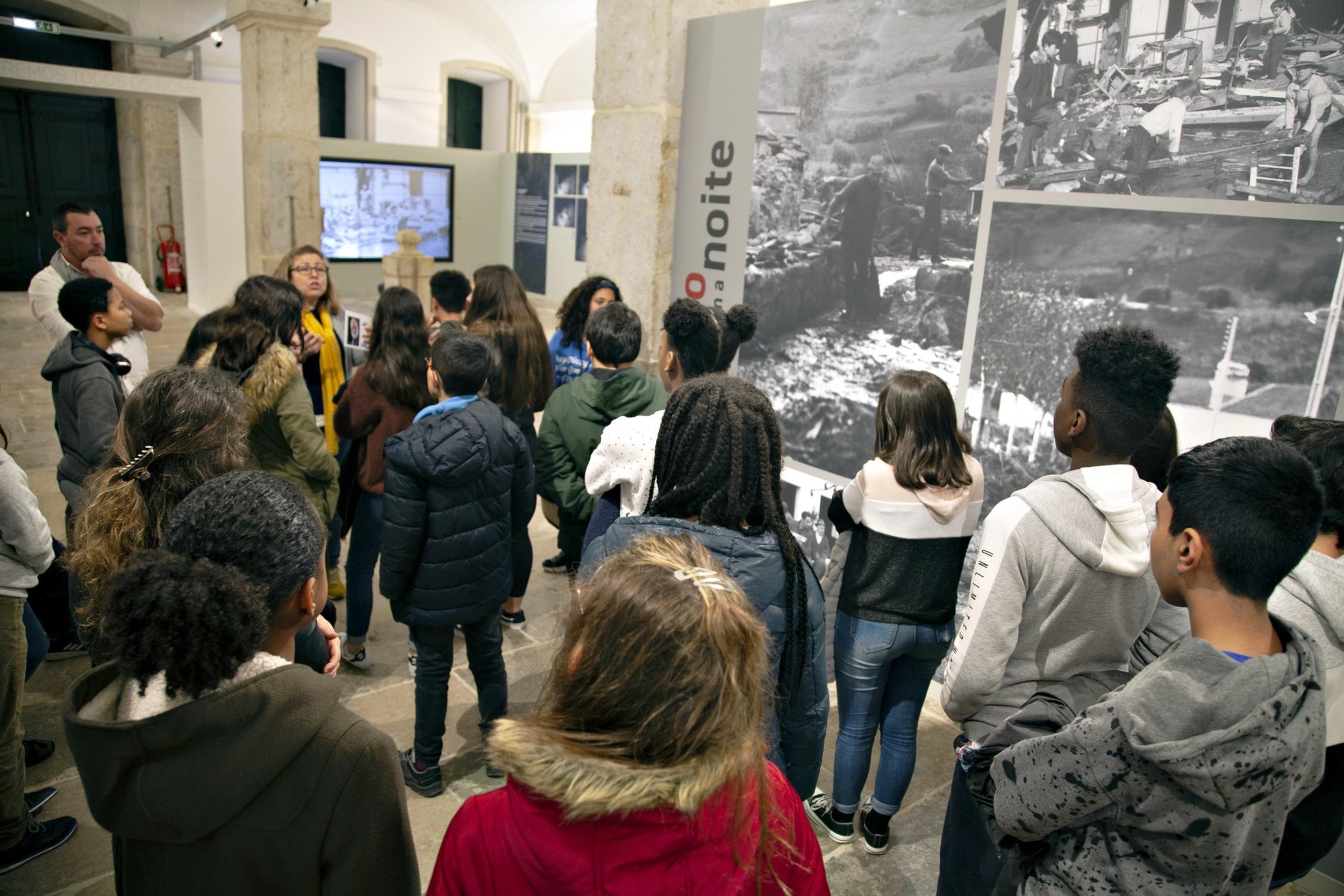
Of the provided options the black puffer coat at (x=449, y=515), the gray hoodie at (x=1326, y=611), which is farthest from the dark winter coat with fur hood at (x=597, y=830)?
the black puffer coat at (x=449, y=515)

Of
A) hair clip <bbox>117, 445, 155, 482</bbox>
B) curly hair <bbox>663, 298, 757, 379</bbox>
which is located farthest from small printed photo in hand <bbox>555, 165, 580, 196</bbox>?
hair clip <bbox>117, 445, 155, 482</bbox>

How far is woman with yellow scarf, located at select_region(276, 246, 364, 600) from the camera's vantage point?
163 inches

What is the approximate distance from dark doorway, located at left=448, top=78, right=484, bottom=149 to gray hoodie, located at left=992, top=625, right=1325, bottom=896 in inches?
773

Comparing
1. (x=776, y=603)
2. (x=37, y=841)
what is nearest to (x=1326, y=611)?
(x=776, y=603)

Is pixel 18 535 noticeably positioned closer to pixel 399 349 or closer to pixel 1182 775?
pixel 399 349

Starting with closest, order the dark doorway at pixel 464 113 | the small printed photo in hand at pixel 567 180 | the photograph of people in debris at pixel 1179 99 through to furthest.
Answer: the photograph of people in debris at pixel 1179 99 → the small printed photo in hand at pixel 567 180 → the dark doorway at pixel 464 113

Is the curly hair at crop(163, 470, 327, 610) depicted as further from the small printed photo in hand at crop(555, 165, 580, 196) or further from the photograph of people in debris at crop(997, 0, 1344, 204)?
the small printed photo in hand at crop(555, 165, 580, 196)

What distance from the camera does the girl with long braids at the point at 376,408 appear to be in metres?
3.51

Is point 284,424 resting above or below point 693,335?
below

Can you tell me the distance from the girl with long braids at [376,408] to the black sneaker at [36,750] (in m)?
1.07

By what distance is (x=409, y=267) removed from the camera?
9984 millimetres

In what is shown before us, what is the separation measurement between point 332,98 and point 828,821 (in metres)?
18.1

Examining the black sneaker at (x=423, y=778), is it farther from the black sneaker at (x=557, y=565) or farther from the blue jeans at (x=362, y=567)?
the black sneaker at (x=557, y=565)

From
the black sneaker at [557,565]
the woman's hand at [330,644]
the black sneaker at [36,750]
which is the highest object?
the woman's hand at [330,644]
